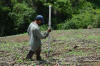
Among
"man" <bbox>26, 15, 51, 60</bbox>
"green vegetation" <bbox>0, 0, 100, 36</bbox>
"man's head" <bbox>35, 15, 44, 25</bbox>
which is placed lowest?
"green vegetation" <bbox>0, 0, 100, 36</bbox>

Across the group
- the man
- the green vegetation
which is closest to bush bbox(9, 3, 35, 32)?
the green vegetation

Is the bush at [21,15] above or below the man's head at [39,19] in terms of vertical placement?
below

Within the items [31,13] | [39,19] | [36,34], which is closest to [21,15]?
[31,13]

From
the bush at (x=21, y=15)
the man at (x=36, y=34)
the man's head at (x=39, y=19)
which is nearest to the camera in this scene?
the man at (x=36, y=34)

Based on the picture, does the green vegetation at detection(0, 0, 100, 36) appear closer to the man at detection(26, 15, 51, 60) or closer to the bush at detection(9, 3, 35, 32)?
the bush at detection(9, 3, 35, 32)

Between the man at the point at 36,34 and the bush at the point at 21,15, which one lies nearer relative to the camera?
the man at the point at 36,34

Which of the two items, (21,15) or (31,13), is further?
(31,13)

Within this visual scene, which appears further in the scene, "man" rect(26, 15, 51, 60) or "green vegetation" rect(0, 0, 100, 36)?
"green vegetation" rect(0, 0, 100, 36)

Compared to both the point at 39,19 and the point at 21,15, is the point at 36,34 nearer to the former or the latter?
the point at 39,19

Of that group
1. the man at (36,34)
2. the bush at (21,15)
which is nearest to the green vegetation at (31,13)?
the bush at (21,15)

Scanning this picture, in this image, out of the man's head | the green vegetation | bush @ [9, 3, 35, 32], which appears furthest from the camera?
the green vegetation

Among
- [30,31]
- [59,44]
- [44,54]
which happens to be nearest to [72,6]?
[59,44]

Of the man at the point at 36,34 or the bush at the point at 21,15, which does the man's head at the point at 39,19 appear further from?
the bush at the point at 21,15

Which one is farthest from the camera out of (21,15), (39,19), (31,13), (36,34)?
(31,13)
